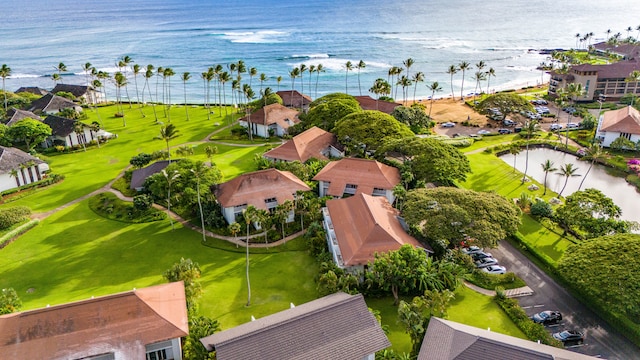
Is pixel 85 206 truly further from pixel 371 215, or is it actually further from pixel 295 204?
pixel 371 215

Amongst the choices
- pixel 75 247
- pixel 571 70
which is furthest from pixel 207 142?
pixel 571 70

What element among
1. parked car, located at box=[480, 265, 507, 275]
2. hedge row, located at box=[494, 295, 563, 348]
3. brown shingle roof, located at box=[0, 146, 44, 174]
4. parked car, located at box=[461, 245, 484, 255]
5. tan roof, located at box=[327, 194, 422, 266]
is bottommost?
hedge row, located at box=[494, 295, 563, 348]

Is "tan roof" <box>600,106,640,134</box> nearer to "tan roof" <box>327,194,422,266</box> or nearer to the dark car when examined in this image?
"tan roof" <box>327,194,422,266</box>

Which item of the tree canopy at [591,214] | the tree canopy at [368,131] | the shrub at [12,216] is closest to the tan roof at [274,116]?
the tree canopy at [368,131]

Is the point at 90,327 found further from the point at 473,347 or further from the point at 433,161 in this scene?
the point at 433,161

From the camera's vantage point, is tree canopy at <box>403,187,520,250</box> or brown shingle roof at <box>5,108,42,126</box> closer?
tree canopy at <box>403,187,520,250</box>

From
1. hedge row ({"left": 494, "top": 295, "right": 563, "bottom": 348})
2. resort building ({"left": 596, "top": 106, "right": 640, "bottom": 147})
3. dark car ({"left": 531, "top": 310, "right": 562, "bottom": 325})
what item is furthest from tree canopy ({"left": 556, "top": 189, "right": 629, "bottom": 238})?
resort building ({"left": 596, "top": 106, "right": 640, "bottom": 147})
